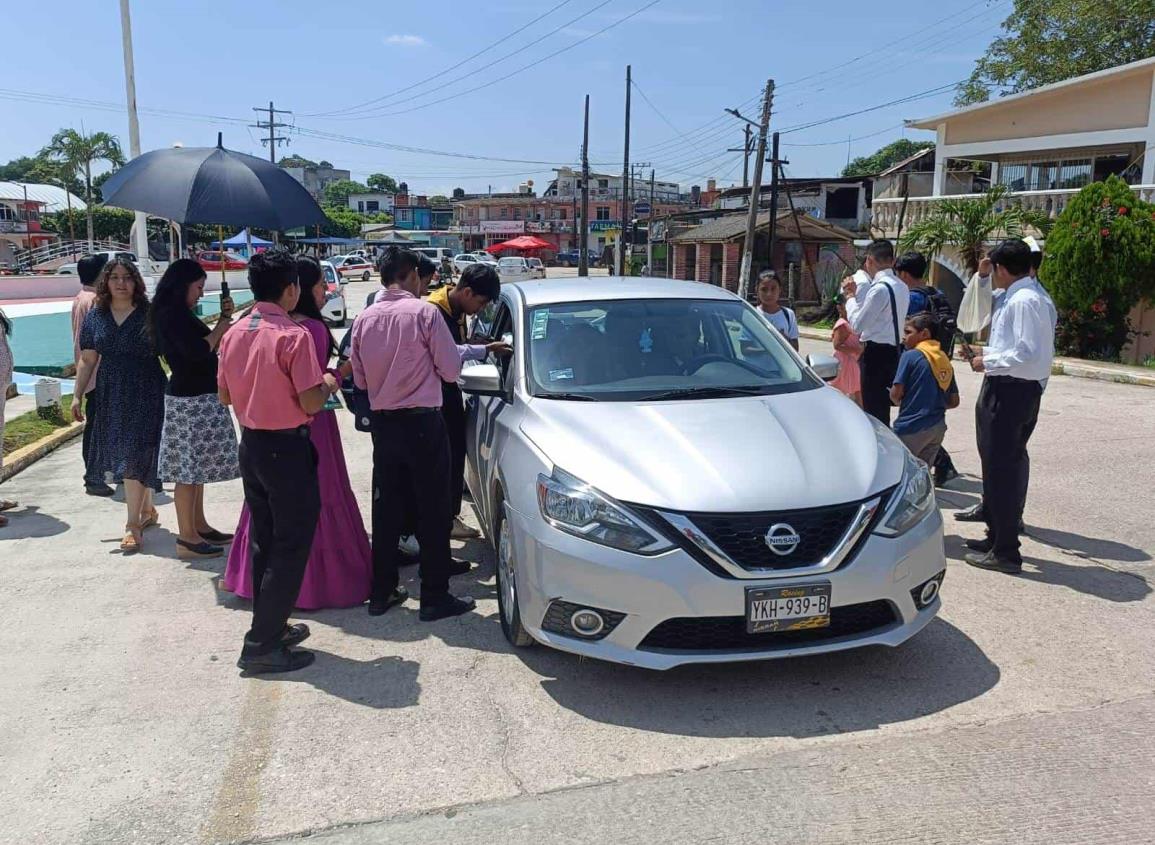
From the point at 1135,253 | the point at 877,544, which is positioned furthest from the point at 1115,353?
the point at 877,544

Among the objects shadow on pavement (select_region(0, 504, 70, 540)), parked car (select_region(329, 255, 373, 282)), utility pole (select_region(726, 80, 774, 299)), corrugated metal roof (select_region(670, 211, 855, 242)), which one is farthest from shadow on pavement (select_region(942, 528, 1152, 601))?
parked car (select_region(329, 255, 373, 282))

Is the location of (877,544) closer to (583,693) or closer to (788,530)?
(788,530)

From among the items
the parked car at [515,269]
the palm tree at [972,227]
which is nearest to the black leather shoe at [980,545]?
the palm tree at [972,227]

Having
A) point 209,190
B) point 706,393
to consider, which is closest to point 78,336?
point 209,190

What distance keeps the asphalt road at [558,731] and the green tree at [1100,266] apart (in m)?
13.5

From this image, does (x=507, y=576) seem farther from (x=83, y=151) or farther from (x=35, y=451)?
(x=83, y=151)

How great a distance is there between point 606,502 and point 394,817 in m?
1.40

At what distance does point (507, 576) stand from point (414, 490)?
0.78m

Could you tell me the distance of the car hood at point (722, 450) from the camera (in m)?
3.80

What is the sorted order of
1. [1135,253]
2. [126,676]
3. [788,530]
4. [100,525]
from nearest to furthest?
[788,530] < [126,676] < [100,525] < [1135,253]

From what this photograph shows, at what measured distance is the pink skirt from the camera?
510 cm

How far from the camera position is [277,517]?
13.8 feet

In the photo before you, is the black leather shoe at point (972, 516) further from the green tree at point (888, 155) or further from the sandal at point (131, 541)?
the green tree at point (888, 155)

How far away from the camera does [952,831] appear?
304 centimetres
